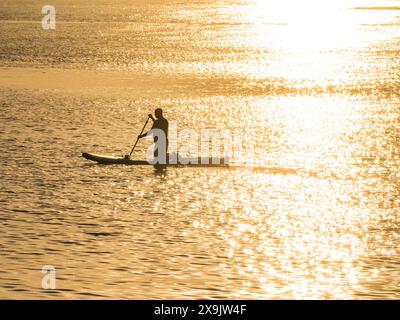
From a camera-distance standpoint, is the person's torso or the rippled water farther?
the person's torso

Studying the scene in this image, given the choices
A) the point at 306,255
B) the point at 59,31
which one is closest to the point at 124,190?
the point at 306,255

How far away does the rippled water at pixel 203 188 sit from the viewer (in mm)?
21859

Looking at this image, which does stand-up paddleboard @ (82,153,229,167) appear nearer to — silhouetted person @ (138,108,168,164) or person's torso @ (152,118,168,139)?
silhouetted person @ (138,108,168,164)

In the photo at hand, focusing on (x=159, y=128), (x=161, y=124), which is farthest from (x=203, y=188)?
(x=161, y=124)

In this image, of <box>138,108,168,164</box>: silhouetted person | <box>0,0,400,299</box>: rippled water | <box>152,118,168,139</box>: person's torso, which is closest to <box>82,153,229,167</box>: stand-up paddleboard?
<box>0,0,400,299</box>: rippled water

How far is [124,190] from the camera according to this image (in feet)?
103

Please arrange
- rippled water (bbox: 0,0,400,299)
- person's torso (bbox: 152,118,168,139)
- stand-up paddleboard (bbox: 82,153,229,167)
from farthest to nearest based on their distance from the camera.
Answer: stand-up paddleboard (bbox: 82,153,229,167), person's torso (bbox: 152,118,168,139), rippled water (bbox: 0,0,400,299)

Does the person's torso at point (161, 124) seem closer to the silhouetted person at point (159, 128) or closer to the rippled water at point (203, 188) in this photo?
the silhouetted person at point (159, 128)

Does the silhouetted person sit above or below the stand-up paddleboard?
above

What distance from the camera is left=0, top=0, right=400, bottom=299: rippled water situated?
2186cm

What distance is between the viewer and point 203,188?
1254 inches

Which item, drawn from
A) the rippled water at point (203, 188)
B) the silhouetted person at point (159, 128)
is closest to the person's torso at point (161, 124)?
the silhouetted person at point (159, 128)

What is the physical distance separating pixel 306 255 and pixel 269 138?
18280 mm

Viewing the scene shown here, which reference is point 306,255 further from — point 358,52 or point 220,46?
point 220,46
